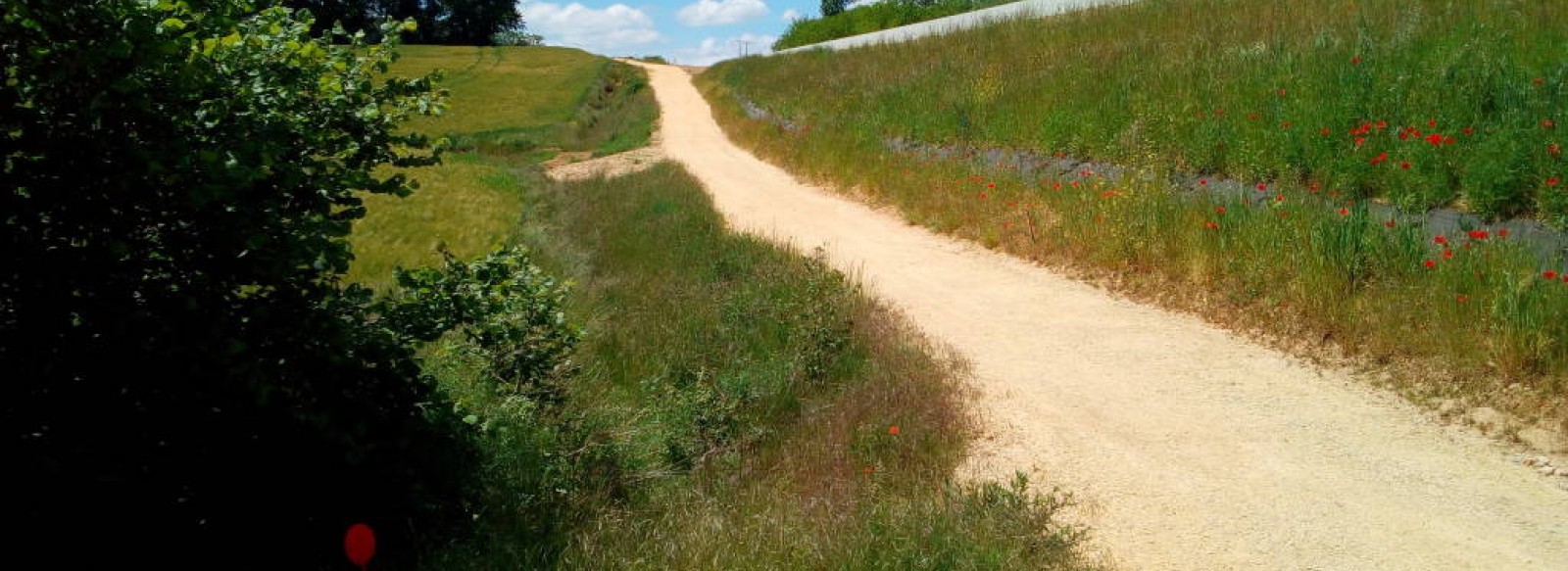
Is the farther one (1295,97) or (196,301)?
(1295,97)

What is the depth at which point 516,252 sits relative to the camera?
5.44 metres

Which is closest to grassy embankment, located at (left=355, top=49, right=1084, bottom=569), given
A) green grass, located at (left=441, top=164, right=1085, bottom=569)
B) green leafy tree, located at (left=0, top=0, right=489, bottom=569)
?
green grass, located at (left=441, top=164, right=1085, bottom=569)

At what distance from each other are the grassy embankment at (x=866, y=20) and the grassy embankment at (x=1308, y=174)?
26.8 meters

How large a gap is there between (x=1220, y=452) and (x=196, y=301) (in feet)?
16.6

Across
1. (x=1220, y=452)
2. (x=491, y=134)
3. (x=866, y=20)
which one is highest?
(x=866, y=20)

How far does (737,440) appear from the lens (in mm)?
5895

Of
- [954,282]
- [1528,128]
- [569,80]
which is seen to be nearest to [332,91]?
[954,282]

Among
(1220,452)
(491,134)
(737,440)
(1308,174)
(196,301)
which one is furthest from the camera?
(491,134)

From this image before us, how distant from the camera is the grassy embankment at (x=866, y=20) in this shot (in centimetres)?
4197

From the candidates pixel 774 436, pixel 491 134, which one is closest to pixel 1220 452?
pixel 774 436

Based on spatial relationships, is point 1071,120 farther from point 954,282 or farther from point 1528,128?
point 1528,128

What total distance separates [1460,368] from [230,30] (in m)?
6.75

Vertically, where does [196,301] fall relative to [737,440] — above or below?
above

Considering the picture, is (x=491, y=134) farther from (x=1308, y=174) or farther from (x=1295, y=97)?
(x=1308, y=174)
